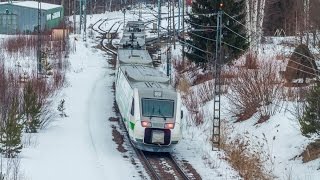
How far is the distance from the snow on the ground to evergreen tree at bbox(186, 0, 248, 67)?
6.14m

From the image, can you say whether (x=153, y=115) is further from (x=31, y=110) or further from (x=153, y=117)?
(x=31, y=110)

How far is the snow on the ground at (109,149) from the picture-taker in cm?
1744

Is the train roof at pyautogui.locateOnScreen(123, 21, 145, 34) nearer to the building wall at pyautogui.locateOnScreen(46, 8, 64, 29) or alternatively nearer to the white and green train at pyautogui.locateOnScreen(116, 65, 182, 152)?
the building wall at pyautogui.locateOnScreen(46, 8, 64, 29)

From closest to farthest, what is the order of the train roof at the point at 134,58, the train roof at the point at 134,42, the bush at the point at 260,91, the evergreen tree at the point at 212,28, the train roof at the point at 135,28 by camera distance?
1. the bush at the point at 260,91
2. the train roof at the point at 134,58
3. the evergreen tree at the point at 212,28
4. the train roof at the point at 134,42
5. the train roof at the point at 135,28

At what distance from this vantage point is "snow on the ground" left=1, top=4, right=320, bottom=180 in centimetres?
1744

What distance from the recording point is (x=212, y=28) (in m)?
31.3

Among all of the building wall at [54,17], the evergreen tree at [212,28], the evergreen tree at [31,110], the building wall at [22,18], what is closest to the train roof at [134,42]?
the evergreen tree at [212,28]

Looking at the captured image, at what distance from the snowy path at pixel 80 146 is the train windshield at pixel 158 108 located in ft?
5.60

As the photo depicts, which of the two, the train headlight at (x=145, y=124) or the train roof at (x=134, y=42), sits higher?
the train roof at (x=134, y=42)

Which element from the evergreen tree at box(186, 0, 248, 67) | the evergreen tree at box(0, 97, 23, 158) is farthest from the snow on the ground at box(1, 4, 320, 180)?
the evergreen tree at box(186, 0, 248, 67)

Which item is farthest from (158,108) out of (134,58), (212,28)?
(212,28)

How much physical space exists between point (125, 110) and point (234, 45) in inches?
415

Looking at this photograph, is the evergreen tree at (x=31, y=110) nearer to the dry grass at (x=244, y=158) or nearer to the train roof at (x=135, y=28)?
the dry grass at (x=244, y=158)

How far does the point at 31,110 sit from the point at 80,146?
2359 mm
